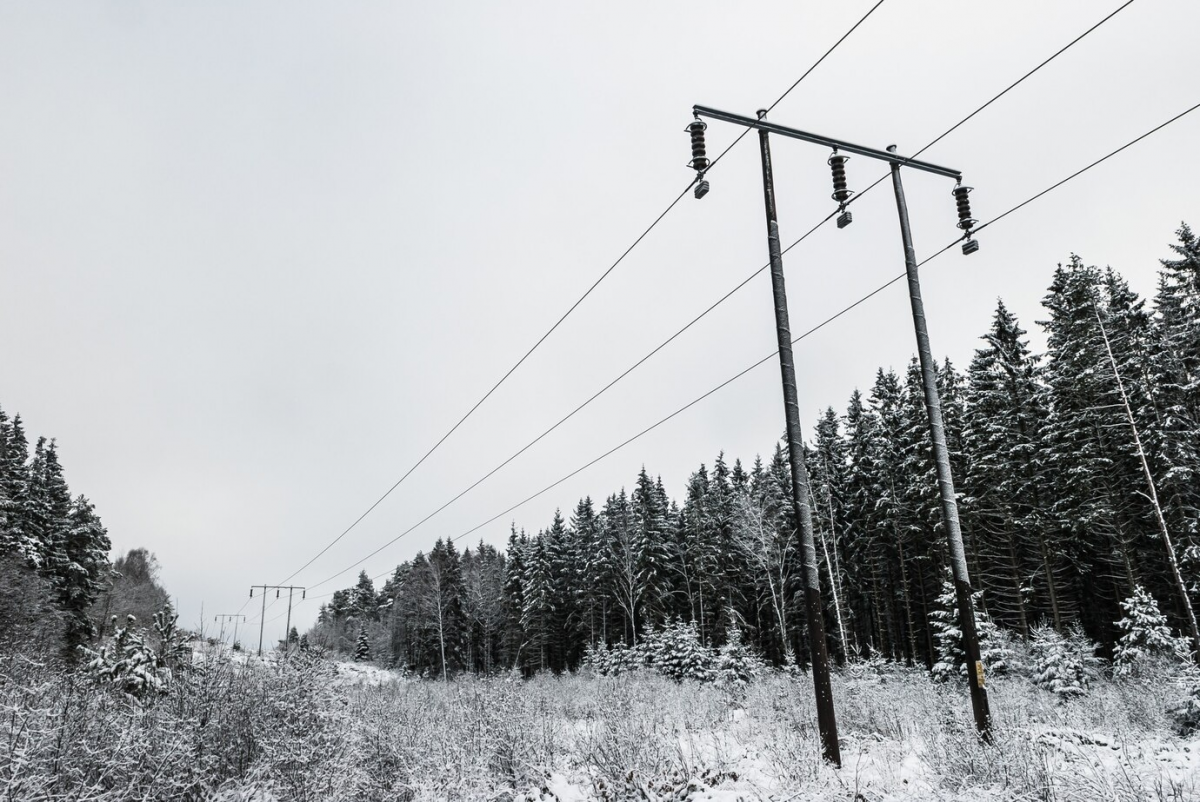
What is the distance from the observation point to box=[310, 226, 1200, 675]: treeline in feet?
88.6

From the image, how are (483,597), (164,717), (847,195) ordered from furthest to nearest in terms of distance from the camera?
(483,597) < (847,195) < (164,717)

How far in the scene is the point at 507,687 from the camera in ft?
51.8

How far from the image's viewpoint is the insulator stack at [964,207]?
10977 millimetres

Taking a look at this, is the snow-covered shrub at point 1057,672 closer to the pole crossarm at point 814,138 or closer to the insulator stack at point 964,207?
the insulator stack at point 964,207

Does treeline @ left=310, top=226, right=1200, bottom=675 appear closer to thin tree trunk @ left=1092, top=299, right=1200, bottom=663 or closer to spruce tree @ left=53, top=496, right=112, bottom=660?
thin tree trunk @ left=1092, top=299, right=1200, bottom=663

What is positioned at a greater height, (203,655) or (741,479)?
(741,479)

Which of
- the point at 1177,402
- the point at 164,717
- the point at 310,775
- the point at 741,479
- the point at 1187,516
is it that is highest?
the point at 741,479

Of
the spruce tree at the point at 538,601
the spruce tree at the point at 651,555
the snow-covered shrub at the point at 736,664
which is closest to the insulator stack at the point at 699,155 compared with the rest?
the snow-covered shrub at the point at 736,664

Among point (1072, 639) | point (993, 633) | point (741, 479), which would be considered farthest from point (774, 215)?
point (741, 479)

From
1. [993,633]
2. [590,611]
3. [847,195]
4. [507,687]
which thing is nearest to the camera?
[847,195]

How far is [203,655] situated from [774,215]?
11636 millimetres

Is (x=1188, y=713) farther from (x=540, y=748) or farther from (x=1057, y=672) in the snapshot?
(x=540, y=748)

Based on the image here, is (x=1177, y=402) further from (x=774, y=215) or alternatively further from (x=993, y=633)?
(x=774, y=215)

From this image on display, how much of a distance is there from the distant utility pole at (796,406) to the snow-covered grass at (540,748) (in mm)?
755
